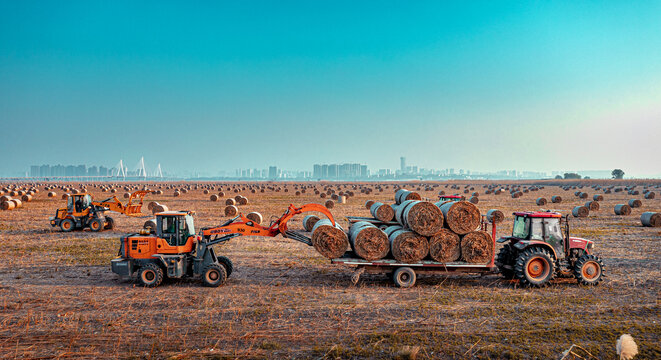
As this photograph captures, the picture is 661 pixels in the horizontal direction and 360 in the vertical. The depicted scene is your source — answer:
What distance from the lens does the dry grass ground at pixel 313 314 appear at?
820cm

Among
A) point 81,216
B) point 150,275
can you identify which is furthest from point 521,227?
point 81,216

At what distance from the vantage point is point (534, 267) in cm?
1251

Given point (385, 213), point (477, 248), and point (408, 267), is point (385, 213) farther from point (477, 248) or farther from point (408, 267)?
point (477, 248)

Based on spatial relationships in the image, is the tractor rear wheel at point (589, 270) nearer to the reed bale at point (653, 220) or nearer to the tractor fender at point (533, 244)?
the tractor fender at point (533, 244)

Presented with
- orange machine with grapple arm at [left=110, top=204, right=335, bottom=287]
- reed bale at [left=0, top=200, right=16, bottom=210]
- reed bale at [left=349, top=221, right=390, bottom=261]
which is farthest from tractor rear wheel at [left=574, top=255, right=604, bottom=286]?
reed bale at [left=0, top=200, right=16, bottom=210]

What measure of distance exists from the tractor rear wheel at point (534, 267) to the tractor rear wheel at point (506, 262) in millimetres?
592

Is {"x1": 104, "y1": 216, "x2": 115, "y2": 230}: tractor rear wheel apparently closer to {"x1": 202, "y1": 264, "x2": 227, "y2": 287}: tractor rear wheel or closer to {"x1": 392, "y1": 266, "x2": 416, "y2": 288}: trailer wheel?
{"x1": 202, "y1": 264, "x2": 227, "y2": 287}: tractor rear wheel

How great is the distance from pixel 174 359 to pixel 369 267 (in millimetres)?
6620

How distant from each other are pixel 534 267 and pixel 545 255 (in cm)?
51

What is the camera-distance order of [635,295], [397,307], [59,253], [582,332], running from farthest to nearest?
1. [59,253]
2. [635,295]
3. [397,307]
4. [582,332]

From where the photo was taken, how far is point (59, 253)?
18094 mm

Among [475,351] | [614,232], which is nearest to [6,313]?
[475,351]

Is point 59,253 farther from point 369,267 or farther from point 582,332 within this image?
point 582,332

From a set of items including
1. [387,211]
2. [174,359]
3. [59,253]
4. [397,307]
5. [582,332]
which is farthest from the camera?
[387,211]
